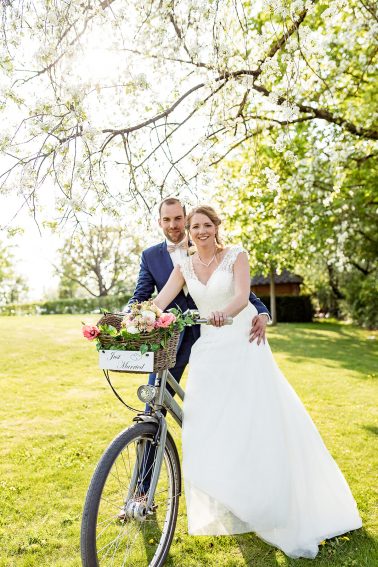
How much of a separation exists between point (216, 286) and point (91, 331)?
112 cm

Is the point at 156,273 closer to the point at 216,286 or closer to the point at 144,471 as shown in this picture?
the point at 216,286

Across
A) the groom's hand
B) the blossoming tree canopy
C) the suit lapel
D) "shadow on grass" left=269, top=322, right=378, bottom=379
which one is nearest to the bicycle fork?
the groom's hand

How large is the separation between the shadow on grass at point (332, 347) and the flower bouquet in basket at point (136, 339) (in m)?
9.03

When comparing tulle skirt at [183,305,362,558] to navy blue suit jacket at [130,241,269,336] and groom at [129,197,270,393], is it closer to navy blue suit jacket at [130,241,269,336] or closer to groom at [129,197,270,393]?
groom at [129,197,270,393]

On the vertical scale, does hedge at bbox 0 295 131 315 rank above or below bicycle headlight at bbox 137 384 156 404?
above

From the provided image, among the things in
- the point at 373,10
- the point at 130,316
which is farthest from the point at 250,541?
the point at 373,10

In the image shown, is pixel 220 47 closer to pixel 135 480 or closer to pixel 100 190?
pixel 100 190

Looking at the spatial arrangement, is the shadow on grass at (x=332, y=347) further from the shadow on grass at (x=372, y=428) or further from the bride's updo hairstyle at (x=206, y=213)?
the bride's updo hairstyle at (x=206, y=213)

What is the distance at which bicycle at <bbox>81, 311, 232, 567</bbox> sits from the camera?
2.67 metres

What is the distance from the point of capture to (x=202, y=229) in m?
3.59

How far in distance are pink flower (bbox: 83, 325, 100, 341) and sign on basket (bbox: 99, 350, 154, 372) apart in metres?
0.10

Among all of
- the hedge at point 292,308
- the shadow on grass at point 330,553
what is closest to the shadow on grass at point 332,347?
the hedge at point 292,308

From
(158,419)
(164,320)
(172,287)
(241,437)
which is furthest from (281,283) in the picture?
(164,320)

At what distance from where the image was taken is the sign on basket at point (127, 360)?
2.74m
